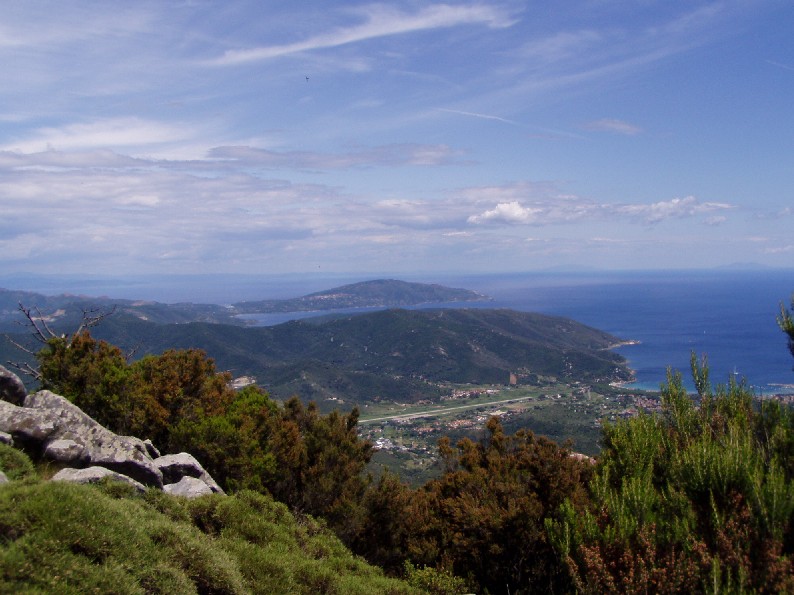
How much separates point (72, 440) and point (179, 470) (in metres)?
2.74

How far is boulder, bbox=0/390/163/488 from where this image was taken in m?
10.6

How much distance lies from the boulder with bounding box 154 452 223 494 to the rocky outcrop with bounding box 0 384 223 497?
139 millimetres

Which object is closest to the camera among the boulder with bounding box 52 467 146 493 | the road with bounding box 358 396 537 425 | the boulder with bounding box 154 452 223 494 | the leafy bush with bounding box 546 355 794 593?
the leafy bush with bounding box 546 355 794 593

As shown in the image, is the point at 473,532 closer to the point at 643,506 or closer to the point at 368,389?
the point at 643,506

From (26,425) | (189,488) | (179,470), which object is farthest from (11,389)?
(189,488)

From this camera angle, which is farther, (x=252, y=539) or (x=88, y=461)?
(x=88, y=461)

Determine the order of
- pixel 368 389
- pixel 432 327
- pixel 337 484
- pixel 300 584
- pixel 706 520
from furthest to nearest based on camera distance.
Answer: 1. pixel 432 327
2. pixel 368 389
3. pixel 337 484
4. pixel 300 584
5. pixel 706 520

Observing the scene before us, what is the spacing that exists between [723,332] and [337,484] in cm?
19073

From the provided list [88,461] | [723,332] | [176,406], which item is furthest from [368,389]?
[723,332]

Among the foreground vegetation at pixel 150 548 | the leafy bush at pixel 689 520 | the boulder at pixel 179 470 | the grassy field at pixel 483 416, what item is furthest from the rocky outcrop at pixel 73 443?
the grassy field at pixel 483 416

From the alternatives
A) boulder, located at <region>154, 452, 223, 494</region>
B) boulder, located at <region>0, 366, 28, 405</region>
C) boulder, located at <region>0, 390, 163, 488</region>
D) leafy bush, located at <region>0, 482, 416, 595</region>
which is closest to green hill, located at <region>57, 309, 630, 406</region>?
boulder, located at <region>0, 366, 28, 405</region>

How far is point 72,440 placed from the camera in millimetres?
10977

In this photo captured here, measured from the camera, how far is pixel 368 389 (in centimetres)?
11725

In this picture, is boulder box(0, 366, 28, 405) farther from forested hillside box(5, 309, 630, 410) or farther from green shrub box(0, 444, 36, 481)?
forested hillside box(5, 309, 630, 410)
